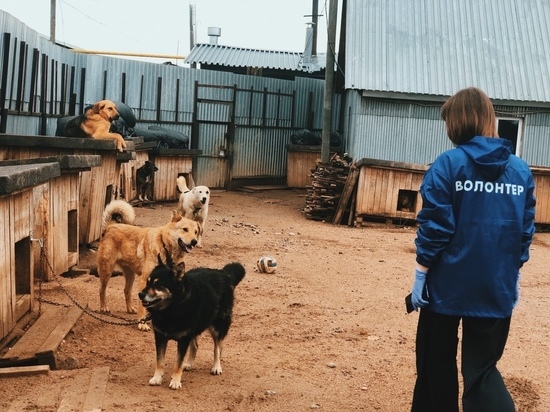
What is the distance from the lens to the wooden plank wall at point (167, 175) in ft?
62.8

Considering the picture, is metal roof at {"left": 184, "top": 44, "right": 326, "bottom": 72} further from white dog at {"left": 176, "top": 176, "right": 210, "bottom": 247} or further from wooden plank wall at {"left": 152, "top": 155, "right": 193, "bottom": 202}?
white dog at {"left": 176, "top": 176, "right": 210, "bottom": 247}

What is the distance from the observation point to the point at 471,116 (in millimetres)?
4145

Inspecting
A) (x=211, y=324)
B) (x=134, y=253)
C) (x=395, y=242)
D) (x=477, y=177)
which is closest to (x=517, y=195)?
(x=477, y=177)

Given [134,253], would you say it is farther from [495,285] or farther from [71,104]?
[71,104]

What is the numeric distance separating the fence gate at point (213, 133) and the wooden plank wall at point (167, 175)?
3.13 meters

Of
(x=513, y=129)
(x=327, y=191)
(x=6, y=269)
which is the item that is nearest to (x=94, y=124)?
(x=327, y=191)

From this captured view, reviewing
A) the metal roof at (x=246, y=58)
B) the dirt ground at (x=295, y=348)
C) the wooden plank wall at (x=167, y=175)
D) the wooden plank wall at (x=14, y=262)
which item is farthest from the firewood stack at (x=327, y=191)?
the metal roof at (x=246, y=58)

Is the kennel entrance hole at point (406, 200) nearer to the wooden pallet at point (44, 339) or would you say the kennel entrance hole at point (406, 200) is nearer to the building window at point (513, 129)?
the building window at point (513, 129)

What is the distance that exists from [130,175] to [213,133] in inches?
273

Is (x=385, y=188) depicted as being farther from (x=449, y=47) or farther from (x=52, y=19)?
(x=52, y=19)

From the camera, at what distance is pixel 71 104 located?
18.7 metres

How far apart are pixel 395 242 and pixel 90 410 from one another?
420 inches

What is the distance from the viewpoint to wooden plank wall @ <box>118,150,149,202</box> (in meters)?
16.0

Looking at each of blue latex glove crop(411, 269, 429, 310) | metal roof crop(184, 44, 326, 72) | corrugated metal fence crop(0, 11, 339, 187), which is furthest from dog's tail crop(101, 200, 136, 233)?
metal roof crop(184, 44, 326, 72)
